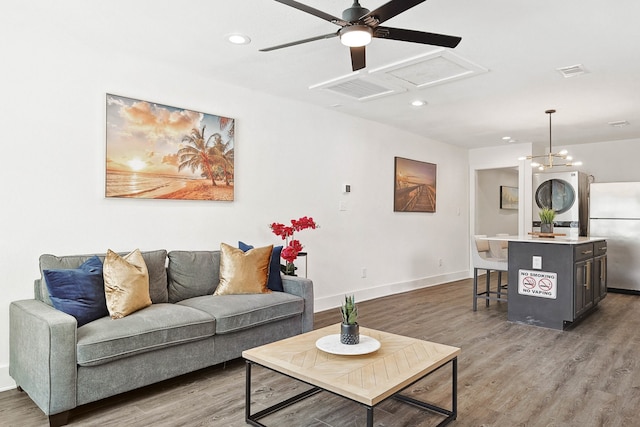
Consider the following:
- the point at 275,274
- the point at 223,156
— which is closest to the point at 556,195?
the point at 275,274

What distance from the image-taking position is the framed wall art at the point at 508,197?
931 centimetres

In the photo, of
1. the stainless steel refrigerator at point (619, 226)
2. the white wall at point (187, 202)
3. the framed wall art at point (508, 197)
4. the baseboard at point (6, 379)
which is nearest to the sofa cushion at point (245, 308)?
the white wall at point (187, 202)

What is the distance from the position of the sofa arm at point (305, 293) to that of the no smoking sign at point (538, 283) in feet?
8.16

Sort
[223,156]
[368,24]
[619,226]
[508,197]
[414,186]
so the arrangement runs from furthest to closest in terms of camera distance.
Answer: [508,197] < [414,186] < [619,226] < [223,156] < [368,24]

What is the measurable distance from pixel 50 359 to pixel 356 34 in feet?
7.94

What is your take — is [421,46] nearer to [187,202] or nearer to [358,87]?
[358,87]

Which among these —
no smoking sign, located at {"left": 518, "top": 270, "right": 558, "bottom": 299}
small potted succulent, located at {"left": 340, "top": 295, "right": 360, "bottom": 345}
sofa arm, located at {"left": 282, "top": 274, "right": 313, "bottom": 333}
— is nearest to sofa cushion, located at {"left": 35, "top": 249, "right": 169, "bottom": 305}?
sofa arm, located at {"left": 282, "top": 274, "right": 313, "bottom": 333}

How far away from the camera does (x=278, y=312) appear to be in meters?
3.33

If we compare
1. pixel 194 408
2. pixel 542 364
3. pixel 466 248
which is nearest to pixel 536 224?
pixel 466 248

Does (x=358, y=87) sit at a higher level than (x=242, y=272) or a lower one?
higher

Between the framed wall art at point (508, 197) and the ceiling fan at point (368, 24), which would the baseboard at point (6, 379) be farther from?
the framed wall art at point (508, 197)

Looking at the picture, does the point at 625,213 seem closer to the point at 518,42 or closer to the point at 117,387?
the point at 518,42

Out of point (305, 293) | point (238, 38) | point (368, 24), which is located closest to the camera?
point (368, 24)

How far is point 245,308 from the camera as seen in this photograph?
10.2 feet
